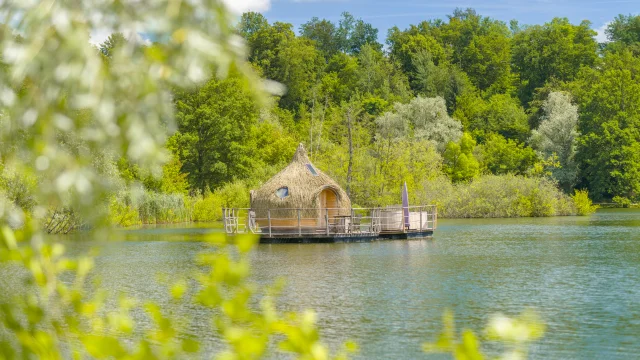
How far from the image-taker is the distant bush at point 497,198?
45.9 m

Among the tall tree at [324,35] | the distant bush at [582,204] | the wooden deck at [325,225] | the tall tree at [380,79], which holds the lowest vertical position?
the wooden deck at [325,225]

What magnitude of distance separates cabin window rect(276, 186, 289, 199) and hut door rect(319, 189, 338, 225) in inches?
51.8

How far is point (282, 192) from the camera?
30188 millimetres

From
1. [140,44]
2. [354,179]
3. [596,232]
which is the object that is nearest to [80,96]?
[140,44]

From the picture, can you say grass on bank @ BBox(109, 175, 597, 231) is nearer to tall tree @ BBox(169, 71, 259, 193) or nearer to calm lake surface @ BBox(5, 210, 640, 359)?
tall tree @ BBox(169, 71, 259, 193)

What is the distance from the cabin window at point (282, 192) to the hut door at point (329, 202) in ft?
4.32

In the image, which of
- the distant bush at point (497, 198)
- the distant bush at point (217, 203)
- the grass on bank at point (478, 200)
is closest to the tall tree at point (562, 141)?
the grass on bank at point (478, 200)

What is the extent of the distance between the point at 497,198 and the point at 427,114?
13562mm

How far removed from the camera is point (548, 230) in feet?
109

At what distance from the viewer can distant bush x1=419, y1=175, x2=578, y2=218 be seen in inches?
1809

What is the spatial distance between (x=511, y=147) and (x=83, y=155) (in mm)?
57802

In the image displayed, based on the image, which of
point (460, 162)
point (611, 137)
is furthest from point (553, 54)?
point (460, 162)

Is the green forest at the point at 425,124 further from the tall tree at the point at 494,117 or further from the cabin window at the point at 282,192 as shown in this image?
the cabin window at the point at 282,192

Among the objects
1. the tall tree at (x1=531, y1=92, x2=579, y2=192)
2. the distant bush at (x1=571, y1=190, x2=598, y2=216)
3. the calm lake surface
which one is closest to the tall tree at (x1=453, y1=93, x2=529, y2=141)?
the tall tree at (x1=531, y1=92, x2=579, y2=192)
